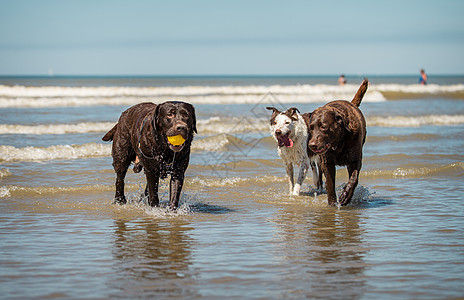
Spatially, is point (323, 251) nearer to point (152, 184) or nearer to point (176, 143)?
point (176, 143)

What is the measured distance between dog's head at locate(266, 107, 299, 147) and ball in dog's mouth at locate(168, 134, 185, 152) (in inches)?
94.9

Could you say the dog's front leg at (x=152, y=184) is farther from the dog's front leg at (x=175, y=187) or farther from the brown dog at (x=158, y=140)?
the dog's front leg at (x=175, y=187)

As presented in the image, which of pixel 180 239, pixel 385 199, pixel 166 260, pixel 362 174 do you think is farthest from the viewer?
pixel 362 174

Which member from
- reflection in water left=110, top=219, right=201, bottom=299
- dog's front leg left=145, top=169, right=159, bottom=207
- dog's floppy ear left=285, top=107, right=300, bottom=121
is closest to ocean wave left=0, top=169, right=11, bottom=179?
dog's front leg left=145, top=169, right=159, bottom=207

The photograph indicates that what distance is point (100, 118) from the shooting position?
21219 millimetres

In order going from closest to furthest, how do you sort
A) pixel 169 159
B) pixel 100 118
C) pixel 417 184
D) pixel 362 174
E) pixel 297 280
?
pixel 297 280 → pixel 169 159 → pixel 417 184 → pixel 362 174 → pixel 100 118

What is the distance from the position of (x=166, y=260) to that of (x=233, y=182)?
4661mm

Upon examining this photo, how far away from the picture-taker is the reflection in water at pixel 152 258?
14.6 ft

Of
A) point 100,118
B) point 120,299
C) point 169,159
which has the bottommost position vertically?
point 120,299

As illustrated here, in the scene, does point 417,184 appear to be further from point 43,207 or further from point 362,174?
point 43,207

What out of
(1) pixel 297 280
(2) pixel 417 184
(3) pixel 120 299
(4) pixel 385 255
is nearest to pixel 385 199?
(2) pixel 417 184

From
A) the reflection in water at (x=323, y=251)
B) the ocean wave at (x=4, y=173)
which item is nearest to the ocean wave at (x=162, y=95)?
the ocean wave at (x=4, y=173)

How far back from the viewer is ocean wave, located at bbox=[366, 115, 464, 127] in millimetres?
20508

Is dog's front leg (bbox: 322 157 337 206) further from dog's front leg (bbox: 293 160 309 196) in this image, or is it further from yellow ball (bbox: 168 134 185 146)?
yellow ball (bbox: 168 134 185 146)
